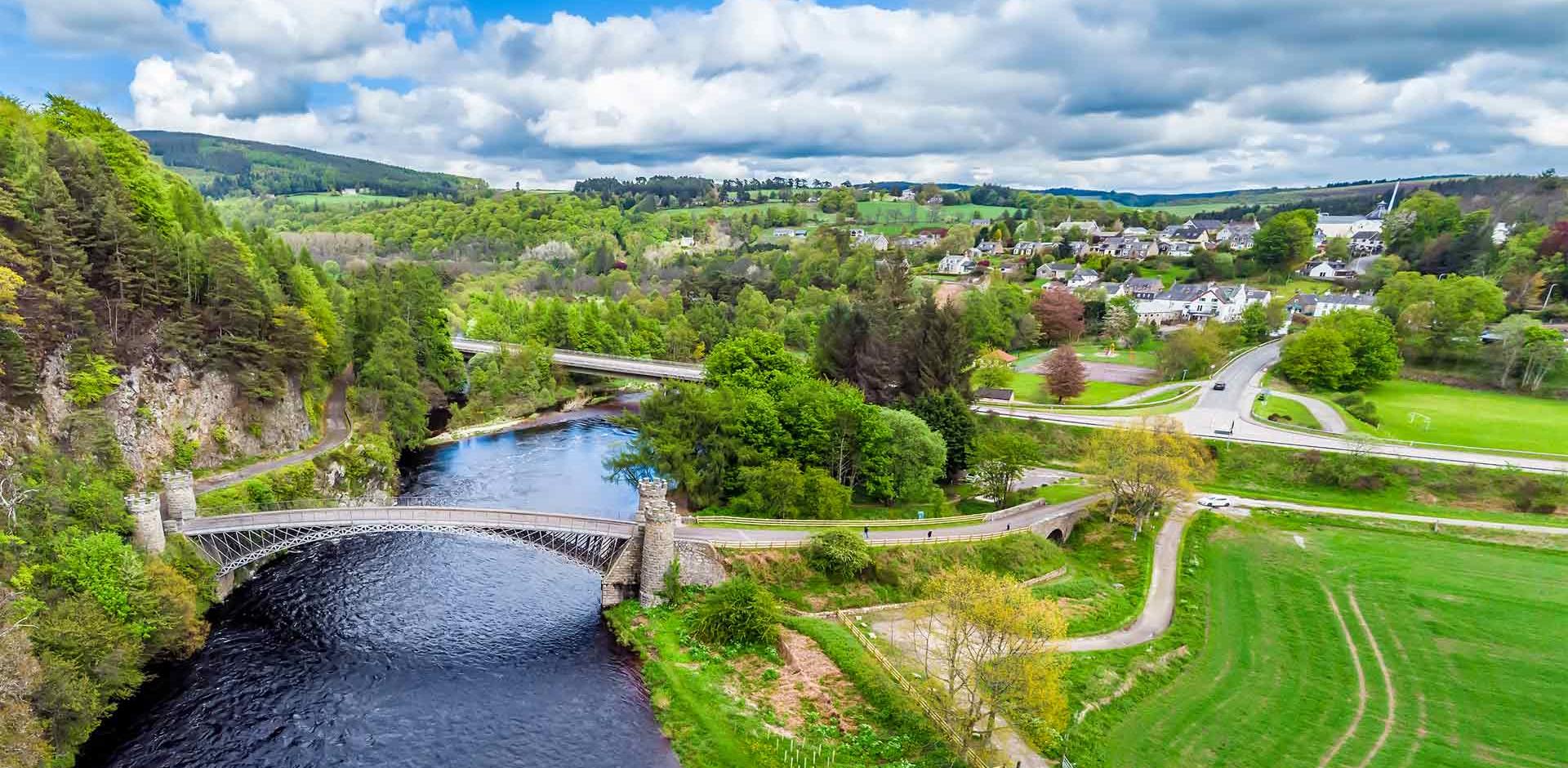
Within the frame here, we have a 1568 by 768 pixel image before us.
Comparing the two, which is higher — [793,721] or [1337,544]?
[1337,544]

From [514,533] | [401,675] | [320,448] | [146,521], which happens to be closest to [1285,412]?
[514,533]

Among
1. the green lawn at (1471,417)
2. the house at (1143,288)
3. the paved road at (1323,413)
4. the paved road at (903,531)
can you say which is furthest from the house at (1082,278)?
the paved road at (903,531)

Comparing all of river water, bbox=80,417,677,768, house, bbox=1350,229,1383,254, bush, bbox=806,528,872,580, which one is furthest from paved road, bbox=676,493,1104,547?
house, bbox=1350,229,1383,254

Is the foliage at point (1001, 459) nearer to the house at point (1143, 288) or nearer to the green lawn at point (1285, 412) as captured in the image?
the green lawn at point (1285, 412)

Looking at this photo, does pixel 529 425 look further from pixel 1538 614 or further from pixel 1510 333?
pixel 1510 333

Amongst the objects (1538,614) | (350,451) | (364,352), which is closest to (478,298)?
(364,352)

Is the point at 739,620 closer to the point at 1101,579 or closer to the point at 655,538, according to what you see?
the point at 655,538

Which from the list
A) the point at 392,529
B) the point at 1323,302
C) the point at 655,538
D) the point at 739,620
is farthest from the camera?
the point at 1323,302
